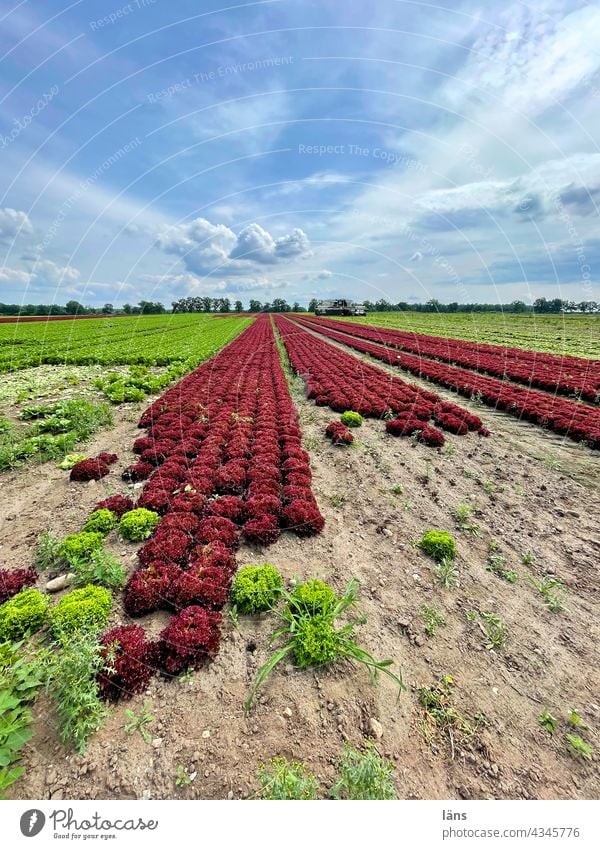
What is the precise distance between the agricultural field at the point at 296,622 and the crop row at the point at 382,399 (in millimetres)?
1630

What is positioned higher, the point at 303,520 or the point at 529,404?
the point at 529,404

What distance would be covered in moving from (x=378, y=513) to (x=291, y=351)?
22.5 metres

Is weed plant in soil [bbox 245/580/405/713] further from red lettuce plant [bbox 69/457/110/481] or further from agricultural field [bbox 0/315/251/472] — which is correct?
agricultural field [bbox 0/315/251/472]

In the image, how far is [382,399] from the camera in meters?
14.6

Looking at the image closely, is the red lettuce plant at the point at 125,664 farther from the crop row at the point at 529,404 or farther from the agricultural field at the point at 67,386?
the crop row at the point at 529,404

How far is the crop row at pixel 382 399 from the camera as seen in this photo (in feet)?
38.8

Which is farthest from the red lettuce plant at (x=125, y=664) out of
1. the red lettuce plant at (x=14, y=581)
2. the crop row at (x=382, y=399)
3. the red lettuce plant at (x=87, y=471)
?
the crop row at (x=382, y=399)

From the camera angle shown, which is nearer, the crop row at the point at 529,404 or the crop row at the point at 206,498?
the crop row at the point at 206,498

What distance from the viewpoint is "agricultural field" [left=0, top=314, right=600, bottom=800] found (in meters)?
3.35

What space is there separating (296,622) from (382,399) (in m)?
11.1

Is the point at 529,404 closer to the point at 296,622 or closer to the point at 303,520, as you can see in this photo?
the point at 303,520

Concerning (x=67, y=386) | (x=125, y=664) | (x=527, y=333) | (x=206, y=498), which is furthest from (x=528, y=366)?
(x=527, y=333)
